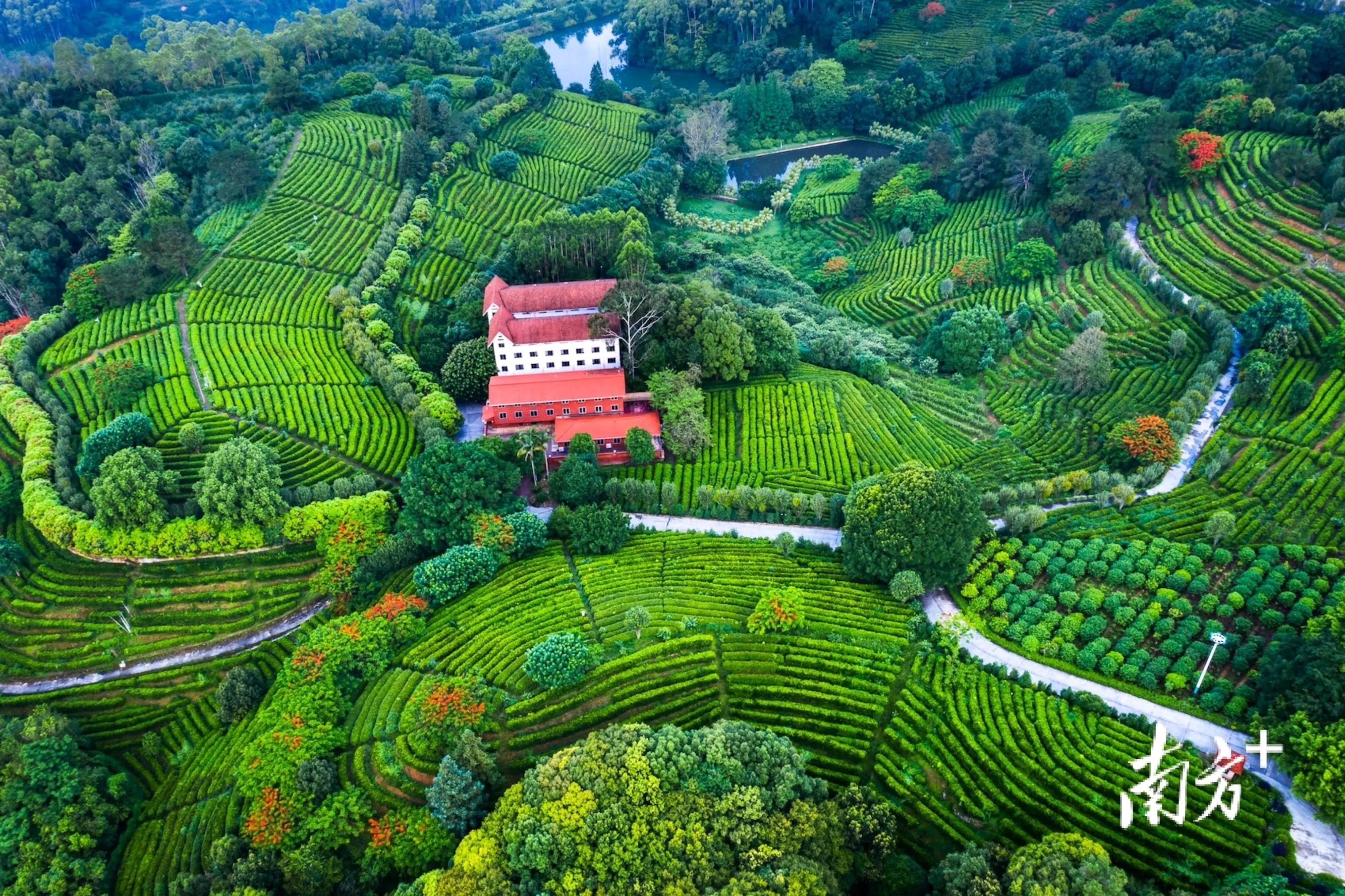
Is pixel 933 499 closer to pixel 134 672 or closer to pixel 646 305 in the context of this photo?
pixel 646 305

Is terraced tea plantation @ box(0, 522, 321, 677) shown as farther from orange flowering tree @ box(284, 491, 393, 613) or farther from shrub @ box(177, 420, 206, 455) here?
shrub @ box(177, 420, 206, 455)

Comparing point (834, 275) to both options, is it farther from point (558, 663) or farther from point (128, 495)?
point (128, 495)

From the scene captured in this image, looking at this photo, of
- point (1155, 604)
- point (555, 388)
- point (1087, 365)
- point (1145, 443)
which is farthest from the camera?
point (555, 388)

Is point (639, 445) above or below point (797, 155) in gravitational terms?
below

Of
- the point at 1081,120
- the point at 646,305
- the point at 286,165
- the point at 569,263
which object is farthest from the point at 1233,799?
the point at 286,165

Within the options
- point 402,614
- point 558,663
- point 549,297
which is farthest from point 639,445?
point 549,297

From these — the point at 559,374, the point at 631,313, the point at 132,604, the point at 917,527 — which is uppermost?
the point at 631,313

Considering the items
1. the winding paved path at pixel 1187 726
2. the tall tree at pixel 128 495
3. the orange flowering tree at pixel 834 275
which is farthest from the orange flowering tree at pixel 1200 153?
the tall tree at pixel 128 495
